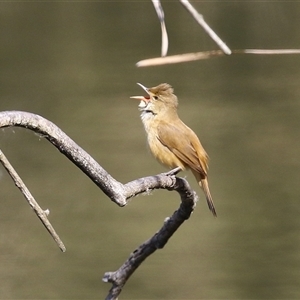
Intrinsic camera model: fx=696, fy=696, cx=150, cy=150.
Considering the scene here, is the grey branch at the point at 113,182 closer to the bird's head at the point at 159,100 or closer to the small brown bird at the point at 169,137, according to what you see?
the small brown bird at the point at 169,137

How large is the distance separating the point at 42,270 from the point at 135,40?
1.62 meters

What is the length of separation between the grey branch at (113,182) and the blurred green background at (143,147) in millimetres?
2287

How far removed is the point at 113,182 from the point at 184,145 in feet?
4.94

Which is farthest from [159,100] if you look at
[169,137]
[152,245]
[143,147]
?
[143,147]

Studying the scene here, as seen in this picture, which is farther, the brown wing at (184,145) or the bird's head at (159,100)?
the bird's head at (159,100)

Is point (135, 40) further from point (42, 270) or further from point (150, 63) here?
point (150, 63)

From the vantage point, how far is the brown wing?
2986 mm

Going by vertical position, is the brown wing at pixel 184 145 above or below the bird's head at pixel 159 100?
below

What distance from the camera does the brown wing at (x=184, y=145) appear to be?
2986 millimetres

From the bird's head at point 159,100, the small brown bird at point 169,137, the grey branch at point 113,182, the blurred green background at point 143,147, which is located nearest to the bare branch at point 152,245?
the grey branch at point 113,182

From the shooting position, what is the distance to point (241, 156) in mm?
4609

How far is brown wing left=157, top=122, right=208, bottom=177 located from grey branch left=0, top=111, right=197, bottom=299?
75 cm

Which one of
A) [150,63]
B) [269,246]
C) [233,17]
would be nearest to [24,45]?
[233,17]

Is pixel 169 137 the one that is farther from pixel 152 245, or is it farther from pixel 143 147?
pixel 143 147
